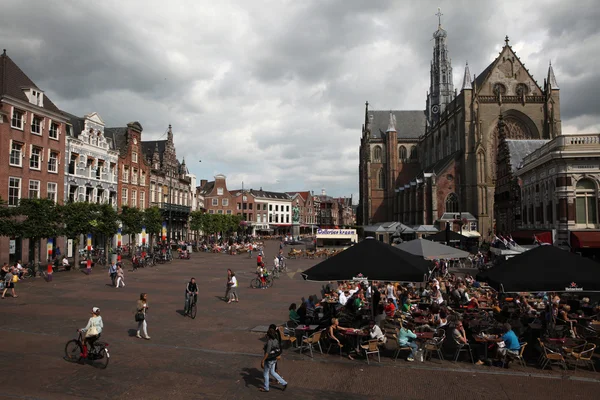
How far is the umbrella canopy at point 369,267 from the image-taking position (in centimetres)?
1005

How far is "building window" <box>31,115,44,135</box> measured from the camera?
103 ft

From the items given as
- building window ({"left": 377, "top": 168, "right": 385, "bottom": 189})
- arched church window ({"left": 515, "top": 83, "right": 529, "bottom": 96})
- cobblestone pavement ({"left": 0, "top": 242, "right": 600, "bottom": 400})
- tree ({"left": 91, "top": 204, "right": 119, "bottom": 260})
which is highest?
arched church window ({"left": 515, "top": 83, "right": 529, "bottom": 96})

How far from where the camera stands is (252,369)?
30.3ft

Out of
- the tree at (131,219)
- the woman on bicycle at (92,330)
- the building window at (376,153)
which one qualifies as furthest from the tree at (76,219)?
the building window at (376,153)

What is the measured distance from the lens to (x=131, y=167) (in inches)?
1766

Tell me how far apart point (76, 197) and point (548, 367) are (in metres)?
37.5

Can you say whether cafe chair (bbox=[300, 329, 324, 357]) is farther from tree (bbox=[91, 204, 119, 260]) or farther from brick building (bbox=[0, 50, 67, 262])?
brick building (bbox=[0, 50, 67, 262])

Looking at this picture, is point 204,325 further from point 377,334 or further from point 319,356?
point 377,334

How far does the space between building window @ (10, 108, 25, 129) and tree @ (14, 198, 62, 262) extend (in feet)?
26.8

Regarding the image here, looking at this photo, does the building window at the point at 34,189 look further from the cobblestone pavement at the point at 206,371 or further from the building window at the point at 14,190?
the cobblestone pavement at the point at 206,371

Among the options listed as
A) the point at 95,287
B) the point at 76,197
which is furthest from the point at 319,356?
the point at 76,197

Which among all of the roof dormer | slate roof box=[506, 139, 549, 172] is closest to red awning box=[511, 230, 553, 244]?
slate roof box=[506, 139, 549, 172]

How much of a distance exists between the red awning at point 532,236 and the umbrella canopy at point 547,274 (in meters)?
15.8

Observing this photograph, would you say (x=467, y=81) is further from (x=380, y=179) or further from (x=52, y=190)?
(x=52, y=190)
